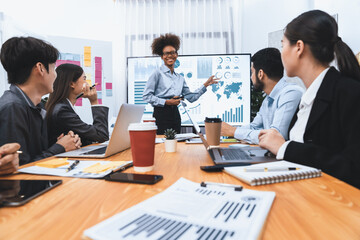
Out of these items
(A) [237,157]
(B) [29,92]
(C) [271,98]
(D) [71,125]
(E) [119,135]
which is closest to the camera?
(A) [237,157]

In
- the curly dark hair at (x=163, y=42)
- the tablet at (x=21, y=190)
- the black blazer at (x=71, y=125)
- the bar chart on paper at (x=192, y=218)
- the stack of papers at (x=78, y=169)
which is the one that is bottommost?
the stack of papers at (x=78, y=169)

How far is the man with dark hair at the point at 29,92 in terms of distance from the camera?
112 cm

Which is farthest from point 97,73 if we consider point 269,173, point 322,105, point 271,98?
point 269,173

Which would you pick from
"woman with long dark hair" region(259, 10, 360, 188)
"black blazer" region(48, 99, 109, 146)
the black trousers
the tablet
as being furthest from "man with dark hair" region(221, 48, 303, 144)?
the black trousers

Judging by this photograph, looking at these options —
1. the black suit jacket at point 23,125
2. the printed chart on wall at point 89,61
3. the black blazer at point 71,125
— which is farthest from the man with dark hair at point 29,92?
the printed chart on wall at point 89,61

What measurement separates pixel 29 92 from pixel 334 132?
146 centimetres

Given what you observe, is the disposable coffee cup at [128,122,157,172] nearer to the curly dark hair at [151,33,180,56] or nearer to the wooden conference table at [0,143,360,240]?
the wooden conference table at [0,143,360,240]

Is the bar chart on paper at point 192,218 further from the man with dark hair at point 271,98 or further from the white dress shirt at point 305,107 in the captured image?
the man with dark hair at point 271,98

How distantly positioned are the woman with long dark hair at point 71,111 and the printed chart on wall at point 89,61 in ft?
5.46

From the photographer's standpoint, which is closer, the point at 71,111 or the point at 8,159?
the point at 8,159

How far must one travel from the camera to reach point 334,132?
95 cm

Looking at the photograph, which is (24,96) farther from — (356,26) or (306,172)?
(356,26)

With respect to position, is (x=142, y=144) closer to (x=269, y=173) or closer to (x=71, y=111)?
(x=269, y=173)

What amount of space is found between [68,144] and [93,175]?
2.11 ft
